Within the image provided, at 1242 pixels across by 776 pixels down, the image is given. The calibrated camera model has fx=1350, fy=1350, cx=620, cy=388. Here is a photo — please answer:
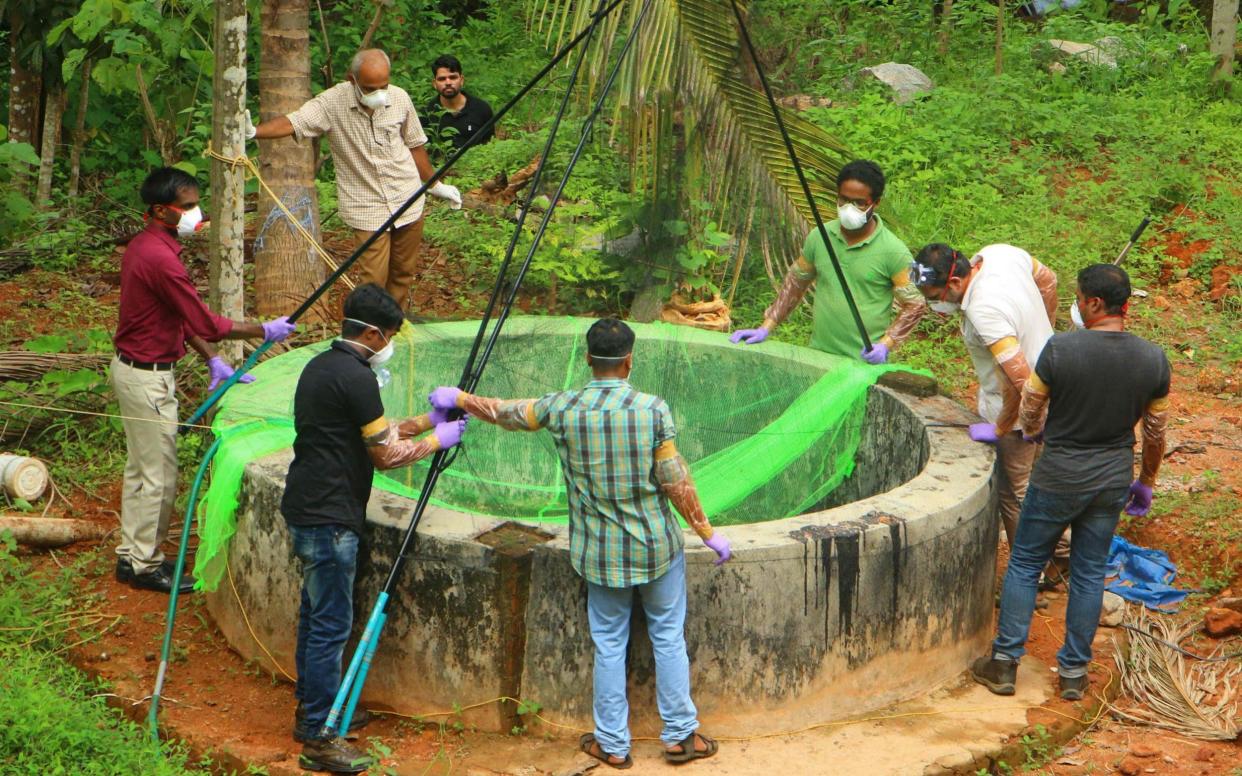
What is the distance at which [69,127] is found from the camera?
1122 centimetres

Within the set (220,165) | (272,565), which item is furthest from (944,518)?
(220,165)

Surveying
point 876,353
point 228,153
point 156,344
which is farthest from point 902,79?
point 156,344

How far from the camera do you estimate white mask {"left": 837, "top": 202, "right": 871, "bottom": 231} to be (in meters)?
5.84

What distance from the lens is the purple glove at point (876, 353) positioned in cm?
593

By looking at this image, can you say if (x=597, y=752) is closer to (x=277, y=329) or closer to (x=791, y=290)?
(x=277, y=329)

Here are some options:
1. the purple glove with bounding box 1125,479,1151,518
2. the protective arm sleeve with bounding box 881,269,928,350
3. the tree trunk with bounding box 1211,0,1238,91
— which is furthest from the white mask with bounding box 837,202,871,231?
the tree trunk with bounding box 1211,0,1238,91

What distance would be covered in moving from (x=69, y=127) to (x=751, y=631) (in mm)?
8872

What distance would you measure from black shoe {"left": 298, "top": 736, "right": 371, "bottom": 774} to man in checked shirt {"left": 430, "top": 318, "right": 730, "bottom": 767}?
28.8 inches

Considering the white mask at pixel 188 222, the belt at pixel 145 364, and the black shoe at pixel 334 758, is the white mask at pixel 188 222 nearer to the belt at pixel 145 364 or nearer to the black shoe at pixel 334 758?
the belt at pixel 145 364

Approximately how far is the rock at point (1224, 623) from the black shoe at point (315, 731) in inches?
134

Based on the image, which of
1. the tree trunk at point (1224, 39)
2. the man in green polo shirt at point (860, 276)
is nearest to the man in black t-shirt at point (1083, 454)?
the man in green polo shirt at point (860, 276)

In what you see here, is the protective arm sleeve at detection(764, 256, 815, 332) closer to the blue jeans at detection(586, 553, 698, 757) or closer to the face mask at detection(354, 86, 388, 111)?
the blue jeans at detection(586, 553, 698, 757)

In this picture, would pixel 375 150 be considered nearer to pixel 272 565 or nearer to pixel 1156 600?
pixel 272 565

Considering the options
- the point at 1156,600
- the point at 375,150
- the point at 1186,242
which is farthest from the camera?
the point at 1186,242
